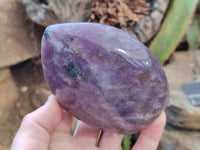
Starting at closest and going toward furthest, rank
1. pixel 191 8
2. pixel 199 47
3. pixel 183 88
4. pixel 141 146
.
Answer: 1. pixel 141 146
2. pixel 183 88
3. pixel 191 8
4. pixel 199 47

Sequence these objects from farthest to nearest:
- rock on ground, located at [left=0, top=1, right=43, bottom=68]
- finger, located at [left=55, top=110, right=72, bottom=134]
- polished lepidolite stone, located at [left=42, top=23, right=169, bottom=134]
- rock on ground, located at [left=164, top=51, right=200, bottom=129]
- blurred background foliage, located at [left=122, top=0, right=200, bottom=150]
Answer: blurred background foliage, located at [left=122, top=0, right=200, bottom=150] < rock on ground, located at [left=0, top=1, right=43, bottom=68] < rock on ground, located at [left=164, top=51, right=200, bottom=129] < finger, located at [left=55, top=110, right=72, bottom=134] < polished lepidolite stone, located at [left=42, top=23, right=169, bottom=134]

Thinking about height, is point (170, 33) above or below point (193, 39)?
above

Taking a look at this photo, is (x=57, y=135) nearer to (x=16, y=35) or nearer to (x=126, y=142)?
(x=126, y=142)

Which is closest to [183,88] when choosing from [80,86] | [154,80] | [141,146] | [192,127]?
[192,127]

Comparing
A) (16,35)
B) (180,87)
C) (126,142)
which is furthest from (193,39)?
(16,35)

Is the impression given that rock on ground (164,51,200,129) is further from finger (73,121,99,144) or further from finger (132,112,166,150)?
finger (73,121,99,144)

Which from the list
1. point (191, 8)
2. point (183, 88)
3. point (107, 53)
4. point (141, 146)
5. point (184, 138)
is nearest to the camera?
point (107, 53)

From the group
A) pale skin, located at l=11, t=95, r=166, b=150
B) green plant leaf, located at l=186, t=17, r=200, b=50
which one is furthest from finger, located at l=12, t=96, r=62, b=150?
green plant leaf, located at l=186, t=17, r=200, b=50

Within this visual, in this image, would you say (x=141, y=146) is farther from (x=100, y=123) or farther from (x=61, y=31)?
(x=61, y=31)
